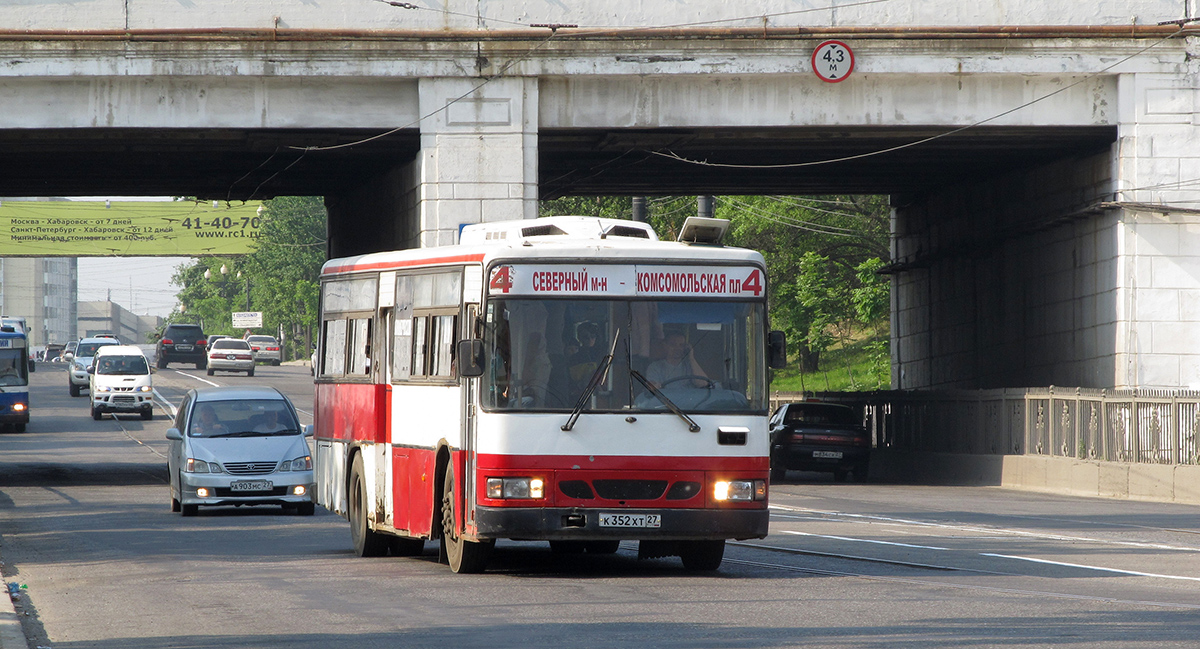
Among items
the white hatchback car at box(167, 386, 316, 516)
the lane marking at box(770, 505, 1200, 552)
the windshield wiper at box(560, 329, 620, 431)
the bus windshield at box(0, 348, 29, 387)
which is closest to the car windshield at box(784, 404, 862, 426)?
the lane marking at box(770, 505, 1200, 552)

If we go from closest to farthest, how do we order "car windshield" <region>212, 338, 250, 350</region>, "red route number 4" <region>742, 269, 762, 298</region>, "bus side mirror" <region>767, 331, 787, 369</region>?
"bus side mirror" <region>767, 331, 787, 369</region>
"red route number 4" <region>742, 269, 762, 298</region>
"car windshield" <region>212, 338, 250, 350</region>

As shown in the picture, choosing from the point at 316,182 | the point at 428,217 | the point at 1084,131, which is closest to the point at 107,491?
the point at 428,217

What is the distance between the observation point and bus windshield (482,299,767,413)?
42.3 ft

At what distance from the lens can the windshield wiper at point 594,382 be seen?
12773 millimetres

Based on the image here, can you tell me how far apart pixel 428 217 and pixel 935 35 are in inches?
343

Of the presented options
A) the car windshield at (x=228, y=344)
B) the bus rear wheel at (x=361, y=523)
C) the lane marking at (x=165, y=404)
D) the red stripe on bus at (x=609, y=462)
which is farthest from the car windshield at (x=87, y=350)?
the red stripe on bus at (x=609, y=462)

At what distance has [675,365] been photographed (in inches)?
514

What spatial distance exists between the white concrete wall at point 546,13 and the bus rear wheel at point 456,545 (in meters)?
14.5

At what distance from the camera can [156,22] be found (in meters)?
26.2

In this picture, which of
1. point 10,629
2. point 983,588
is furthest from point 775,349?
point 10,629

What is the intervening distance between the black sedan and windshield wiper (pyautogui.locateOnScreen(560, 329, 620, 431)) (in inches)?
782

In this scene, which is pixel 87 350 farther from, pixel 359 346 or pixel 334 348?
pixel 359 346

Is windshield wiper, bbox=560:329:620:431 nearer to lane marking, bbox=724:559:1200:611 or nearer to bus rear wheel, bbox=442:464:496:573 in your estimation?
bus rear wheel, bbox=442:464:496:573

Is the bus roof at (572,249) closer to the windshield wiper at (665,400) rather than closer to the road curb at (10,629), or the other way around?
the windshield wiper at (665,400)
